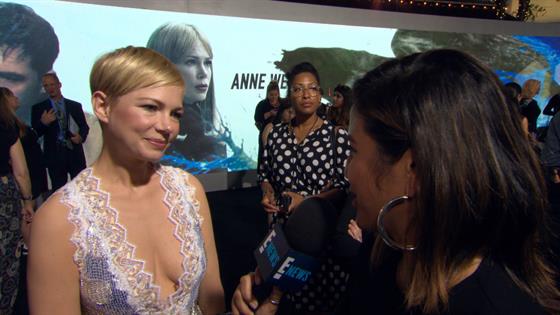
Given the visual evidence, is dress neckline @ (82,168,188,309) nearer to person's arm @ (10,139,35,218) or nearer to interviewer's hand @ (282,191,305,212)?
interviewer's hand @ (282,191,305,212)

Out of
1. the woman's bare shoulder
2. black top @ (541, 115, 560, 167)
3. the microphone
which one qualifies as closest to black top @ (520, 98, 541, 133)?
black top @ (541, 115, 560, 167)

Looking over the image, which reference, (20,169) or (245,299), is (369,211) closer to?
(245,299)

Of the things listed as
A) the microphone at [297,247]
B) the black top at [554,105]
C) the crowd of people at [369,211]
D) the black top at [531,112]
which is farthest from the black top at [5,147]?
the black top at [554,105]

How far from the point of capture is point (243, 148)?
7.01 metres

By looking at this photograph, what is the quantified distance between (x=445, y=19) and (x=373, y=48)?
6.14 feet

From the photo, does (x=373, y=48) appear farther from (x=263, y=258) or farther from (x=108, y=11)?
(x=263, y=258)

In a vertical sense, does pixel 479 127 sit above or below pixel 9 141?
above

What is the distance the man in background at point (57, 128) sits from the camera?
4.91 m

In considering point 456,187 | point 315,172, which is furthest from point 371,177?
point 315,172

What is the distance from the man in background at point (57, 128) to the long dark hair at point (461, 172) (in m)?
4.83

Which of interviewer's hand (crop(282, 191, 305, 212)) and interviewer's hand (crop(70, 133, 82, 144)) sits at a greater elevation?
interviewer's hand (crop(282, 191, 305, 212))

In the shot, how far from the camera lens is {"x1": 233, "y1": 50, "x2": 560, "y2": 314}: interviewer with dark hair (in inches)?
33.2

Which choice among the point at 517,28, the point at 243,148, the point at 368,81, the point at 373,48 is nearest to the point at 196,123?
the point at 243,148

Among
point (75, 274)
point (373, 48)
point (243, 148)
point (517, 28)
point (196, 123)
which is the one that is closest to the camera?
point (75, 274)
